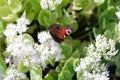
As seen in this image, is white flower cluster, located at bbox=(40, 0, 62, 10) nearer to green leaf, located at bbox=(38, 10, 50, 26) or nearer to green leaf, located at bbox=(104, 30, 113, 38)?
green leaf, located at bbox=(38, 10, 50, 26)

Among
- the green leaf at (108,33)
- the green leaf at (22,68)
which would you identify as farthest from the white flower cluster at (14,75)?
the green leaf at (108,33)

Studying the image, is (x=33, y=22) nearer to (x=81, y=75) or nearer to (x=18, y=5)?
(x=18, y=5)

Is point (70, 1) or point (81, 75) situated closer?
point (81, 75)

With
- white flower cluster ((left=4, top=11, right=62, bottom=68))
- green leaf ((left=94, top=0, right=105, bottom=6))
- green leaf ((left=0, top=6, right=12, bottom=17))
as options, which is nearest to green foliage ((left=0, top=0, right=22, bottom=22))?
green leaf ((left=0, top=6, right=12, bottom=17))

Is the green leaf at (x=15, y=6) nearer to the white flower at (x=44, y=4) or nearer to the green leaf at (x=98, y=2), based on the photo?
the white flower at (x=44, y=4)

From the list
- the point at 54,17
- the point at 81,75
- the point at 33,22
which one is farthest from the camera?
the point at 33,22

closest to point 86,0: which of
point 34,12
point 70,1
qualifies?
point 70,1
